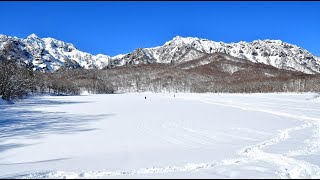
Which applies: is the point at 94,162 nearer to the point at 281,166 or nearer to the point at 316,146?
the point at 281,166

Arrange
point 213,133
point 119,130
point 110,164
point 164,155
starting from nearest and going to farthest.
Result: point 110,164, point 164,155, point 213,133, point 119,130

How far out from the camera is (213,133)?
22.0 metres

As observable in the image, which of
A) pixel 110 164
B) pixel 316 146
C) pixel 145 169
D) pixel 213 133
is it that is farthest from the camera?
pixel 213 133

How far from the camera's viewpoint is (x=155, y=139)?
19656 mm

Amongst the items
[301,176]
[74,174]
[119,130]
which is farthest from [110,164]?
[119,130]

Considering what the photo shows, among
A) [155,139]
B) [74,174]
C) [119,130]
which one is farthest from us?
[119,130]

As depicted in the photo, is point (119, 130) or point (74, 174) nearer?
point (74, 174)

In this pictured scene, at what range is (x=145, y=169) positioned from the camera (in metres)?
11.8

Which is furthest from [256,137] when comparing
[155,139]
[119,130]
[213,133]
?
[119,130]

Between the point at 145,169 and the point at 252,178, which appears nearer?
the point at 252,178

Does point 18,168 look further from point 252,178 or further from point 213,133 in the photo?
point 213,133

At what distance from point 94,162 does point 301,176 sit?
7012mm

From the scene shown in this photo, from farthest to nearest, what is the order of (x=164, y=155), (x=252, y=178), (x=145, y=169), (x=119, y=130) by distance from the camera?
1. (x=119, y=130)
2. (x=164, y=155)
3. (x=145, y=169)
4. (x=252, y=178)

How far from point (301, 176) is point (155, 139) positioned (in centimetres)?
1012
